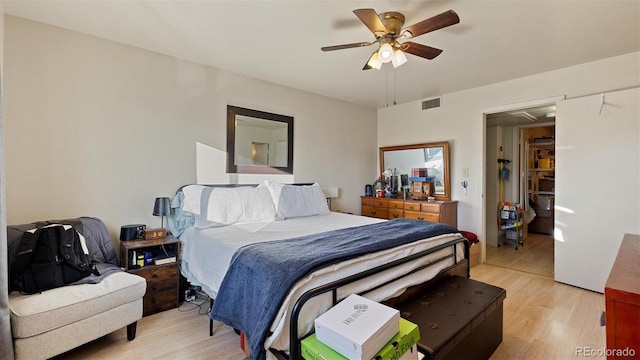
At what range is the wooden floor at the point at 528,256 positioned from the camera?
12.5 feet

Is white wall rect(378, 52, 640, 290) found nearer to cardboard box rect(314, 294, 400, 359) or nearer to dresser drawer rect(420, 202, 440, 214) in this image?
dresser drawer rect(420, 202, 440, 214)

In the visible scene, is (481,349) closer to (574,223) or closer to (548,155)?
(574,223)

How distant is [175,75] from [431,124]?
366 cm

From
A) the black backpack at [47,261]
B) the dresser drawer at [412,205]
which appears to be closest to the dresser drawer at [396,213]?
the dresser drawer at [412,205]

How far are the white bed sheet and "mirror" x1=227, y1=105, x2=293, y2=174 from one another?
3.10 ft

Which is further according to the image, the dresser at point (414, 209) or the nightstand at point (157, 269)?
the dresser at point (414, 209)

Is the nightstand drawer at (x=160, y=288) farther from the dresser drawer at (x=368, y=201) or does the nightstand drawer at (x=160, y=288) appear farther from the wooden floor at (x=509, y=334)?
the dresser drawer at (x=368, y=201)

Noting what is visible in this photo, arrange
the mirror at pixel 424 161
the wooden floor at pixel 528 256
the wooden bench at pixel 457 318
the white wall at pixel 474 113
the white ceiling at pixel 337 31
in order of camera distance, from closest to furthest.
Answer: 1. the wooden bench at pixel 457 318
2. the white ceiling at pixel 337 31
3. the white wall at pixel 474 113
4. the wooden floor at pixel 528 256
5. the mirror at pixel 424 161

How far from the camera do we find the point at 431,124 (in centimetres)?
457

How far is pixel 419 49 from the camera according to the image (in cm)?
230

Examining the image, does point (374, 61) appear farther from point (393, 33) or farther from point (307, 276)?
point (307, 276)


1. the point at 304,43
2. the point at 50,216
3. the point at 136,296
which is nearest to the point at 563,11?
the point at 304,43

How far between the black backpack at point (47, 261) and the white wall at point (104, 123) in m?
0.57

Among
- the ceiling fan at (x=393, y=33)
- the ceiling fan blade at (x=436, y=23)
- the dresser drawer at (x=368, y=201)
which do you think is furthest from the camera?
the dresser drawer at (x=368, y=201)
